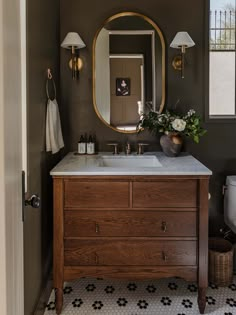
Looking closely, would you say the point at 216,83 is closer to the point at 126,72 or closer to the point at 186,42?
the point at 186,42

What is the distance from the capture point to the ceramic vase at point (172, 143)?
2.57 meters

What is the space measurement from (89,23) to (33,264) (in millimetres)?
1844

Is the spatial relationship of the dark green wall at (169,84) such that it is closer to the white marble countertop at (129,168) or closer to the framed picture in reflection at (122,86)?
the framed picture in reflection at (122,86)

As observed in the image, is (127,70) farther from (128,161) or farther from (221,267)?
(221,267)

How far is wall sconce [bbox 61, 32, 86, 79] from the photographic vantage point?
8.66 ft

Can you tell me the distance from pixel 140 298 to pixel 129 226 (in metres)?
0.57

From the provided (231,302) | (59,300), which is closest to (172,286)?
(231,302)

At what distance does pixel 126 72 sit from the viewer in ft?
9.23

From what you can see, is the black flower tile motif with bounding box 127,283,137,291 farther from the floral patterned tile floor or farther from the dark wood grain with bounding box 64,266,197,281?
the dark wood grain with bounding box 64,266,197,281

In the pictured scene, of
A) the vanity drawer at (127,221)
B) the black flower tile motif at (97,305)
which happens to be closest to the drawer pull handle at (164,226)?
the vanity drawer at (127,221)

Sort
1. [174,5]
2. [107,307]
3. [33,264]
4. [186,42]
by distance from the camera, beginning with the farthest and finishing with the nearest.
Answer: [174,5], [186,42], [107,307], [33,264]

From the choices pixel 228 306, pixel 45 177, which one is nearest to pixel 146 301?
pixel 228 306

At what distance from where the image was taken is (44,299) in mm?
2266

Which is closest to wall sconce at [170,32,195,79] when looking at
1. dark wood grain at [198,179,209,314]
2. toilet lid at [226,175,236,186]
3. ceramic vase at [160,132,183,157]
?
→ ceramic vase at [160,132,183,157]
